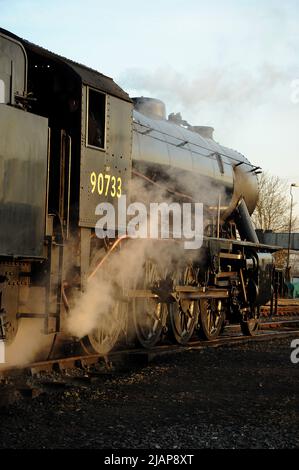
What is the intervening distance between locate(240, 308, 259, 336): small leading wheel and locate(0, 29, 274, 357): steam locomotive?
4 cm

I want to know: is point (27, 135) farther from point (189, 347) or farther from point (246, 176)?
point (246, 176)

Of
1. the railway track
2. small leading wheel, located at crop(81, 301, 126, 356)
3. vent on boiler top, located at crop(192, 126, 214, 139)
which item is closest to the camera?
the railway track

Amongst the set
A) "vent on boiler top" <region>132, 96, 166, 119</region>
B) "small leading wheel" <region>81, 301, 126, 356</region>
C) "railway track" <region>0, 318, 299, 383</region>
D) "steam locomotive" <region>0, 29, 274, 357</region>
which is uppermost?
"vent on boiler top" <region>132, 96, 166, 119</region>

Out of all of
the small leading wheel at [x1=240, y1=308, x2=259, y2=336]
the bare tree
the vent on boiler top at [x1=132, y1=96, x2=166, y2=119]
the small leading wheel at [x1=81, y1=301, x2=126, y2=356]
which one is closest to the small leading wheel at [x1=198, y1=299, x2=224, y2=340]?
the small leading wheel at [x1=240, y1=308, x2=259, y2=336]

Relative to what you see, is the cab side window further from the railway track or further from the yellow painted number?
the railway track

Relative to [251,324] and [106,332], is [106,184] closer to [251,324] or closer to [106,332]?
[106,332]

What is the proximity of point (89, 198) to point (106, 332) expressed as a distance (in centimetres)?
208

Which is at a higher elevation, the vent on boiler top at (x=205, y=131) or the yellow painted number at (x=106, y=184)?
the vent on boiler top at (x=205, y=131)

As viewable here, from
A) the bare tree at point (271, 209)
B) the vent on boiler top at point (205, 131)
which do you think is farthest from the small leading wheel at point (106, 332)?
the bare tree at point (271, 209)

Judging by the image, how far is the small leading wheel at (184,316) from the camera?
35.2 feet

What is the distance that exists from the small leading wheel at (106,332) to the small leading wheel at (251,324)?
4.27 metres

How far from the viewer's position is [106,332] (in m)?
9.02

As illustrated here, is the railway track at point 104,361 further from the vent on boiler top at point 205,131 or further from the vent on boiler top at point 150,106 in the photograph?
the vent on boiler top at point 205,131

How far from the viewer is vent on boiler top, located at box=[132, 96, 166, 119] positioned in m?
11.7
